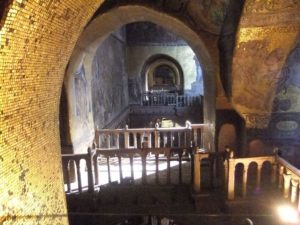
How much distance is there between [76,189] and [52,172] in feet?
7.36

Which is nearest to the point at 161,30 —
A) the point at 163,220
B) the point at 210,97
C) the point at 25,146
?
the point at 210,97

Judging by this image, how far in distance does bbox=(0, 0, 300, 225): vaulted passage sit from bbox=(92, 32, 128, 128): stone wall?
0.33 metres

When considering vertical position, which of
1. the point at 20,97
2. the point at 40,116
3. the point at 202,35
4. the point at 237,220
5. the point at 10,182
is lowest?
the point at 237,220

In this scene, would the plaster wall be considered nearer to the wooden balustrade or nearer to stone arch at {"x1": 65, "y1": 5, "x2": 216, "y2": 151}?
stone arch at {"x1": 65, "y1": 5, "x2": 216, "y2": 151}

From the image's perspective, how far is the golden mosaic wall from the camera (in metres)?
3.29

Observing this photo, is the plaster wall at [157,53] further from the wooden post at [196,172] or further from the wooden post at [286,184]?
the wooden post at [286,184]

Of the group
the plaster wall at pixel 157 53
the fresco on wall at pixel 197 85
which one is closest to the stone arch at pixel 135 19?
the plaster wall at pixel 157 53

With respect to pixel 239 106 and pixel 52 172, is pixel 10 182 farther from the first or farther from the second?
pixel 239 106

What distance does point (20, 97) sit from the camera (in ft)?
12.3

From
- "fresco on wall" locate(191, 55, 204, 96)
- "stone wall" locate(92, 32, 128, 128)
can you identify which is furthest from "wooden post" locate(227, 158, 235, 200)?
"fresco on wall" locate(191, 55, 204, 96)

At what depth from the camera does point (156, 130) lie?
8984mm

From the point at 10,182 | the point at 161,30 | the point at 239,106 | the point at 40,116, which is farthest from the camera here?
the point at 161,30

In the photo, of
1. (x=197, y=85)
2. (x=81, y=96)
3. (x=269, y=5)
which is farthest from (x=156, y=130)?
(x=197, y=85)

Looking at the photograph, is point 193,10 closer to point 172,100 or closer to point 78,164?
point 78,164
